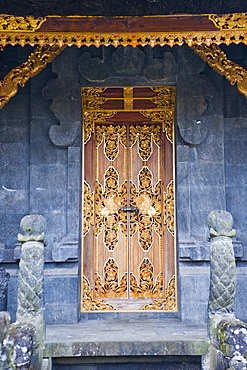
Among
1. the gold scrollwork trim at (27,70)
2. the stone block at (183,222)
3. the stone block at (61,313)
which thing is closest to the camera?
the stone block at (61,313)

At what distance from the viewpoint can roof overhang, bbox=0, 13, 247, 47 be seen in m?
6.20

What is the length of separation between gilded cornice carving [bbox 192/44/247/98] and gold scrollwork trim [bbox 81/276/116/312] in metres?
3.70

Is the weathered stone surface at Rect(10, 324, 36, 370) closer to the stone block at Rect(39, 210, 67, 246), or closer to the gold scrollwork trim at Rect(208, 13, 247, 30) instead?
the stone block at Rect(39, 210, 67, 246)

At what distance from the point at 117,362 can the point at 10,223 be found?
278 cm

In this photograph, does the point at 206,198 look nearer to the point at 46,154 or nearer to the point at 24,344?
the point at 46,154

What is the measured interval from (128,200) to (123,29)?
109 inches

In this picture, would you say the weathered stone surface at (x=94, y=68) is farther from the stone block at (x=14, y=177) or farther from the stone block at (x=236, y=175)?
the stone block at (x=236, y=175)

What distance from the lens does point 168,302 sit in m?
7.54

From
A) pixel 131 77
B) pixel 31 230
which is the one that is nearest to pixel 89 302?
pixel 31 230

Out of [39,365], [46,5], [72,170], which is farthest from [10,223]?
[46,5]

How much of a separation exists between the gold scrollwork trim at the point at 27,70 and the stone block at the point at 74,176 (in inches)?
53.3

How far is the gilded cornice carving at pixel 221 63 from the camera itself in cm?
718

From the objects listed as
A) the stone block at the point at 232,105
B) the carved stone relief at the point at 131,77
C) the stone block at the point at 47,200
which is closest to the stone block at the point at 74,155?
the carved stone relief at the point at 131,77

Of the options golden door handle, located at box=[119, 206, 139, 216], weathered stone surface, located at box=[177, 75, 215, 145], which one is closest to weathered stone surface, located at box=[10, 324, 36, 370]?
golden door handle, located at box=[119, 206, 139, 216]
